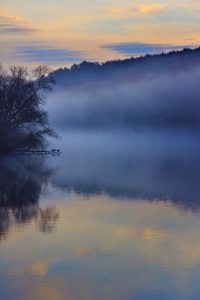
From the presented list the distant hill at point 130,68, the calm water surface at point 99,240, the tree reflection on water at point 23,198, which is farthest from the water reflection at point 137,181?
the distant hill at point 130,68

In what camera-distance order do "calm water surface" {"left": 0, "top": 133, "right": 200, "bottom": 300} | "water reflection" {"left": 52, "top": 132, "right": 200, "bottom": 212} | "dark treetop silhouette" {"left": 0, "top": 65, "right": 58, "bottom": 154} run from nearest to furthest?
1. "calm water surface" {"left": 0, "top": 133, "right": 200, "bottom": 300}
2. "water reflection" {"left": 52, "top": 132, "right": 200, "bottom": 212}
3. "dark treetop silhouette" {"left": 0, "top": 65, "right": 58, "bottom": 154}

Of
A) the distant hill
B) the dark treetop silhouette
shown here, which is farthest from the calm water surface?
A: the distant hill

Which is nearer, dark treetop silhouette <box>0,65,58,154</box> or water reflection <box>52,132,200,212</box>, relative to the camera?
water reflection <box>52,132,200,212</box>

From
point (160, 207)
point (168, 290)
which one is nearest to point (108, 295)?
point (168, 290)

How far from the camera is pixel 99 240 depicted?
42.3 ft

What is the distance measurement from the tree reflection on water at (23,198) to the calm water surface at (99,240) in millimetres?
24

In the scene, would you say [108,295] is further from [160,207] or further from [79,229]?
[160,207]

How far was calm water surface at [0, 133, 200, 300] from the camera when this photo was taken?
32.0ft

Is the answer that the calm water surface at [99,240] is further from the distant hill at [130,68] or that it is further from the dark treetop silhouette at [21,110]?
the distant hill at [130,68]

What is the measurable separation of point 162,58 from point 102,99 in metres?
17.3

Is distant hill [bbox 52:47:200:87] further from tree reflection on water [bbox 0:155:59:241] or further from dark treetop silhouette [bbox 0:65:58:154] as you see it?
tree reflection on water [bbox 0:155:59:241]

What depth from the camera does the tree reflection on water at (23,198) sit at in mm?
14992

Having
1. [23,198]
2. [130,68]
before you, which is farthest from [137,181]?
[130,68]

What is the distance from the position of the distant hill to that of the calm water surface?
13285cm
